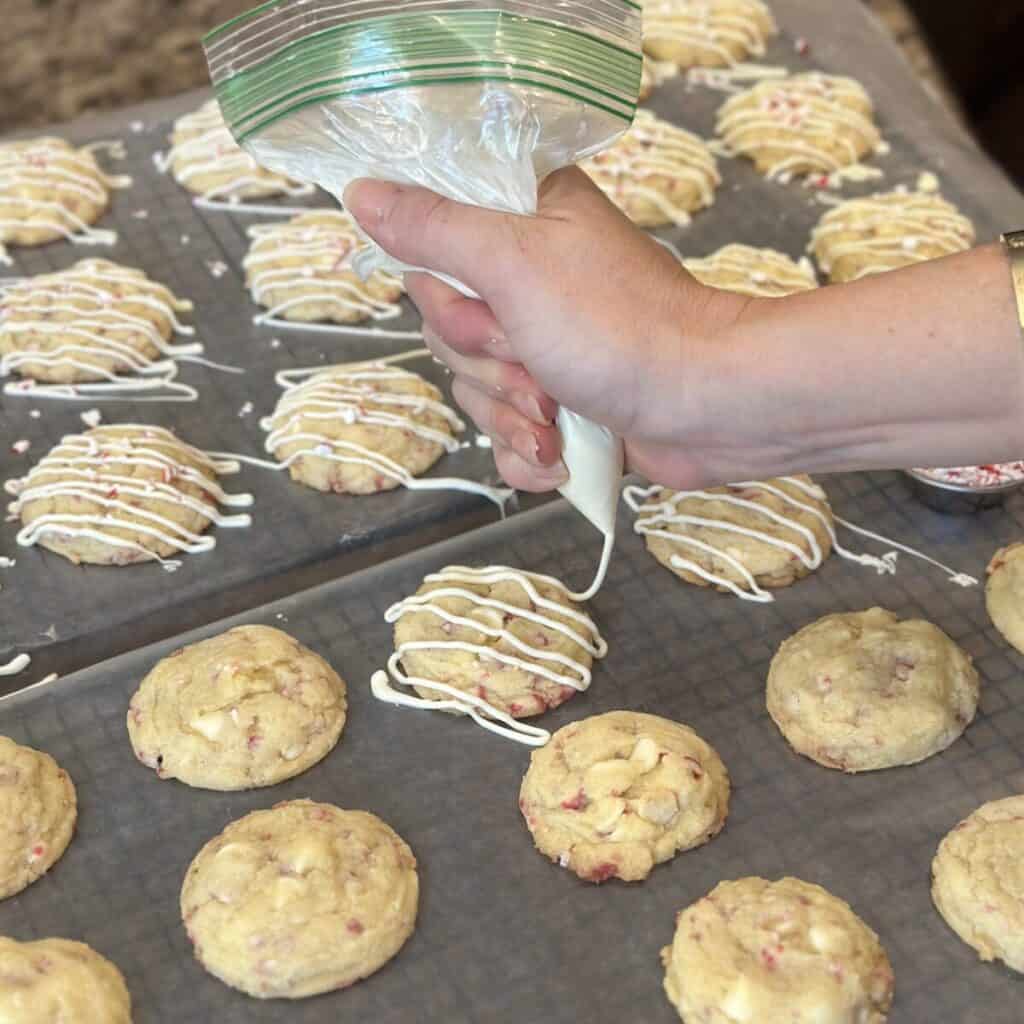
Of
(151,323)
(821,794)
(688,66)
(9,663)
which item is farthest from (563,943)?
(688,66)

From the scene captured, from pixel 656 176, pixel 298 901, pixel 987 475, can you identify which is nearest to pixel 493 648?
pixel 298 901

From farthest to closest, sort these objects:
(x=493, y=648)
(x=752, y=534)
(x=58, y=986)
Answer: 1. (x=752, y=534)
2. (x=493, y=648)
3. (x=58, y=986)

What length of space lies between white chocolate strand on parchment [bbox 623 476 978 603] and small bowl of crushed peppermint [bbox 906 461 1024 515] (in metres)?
0.10

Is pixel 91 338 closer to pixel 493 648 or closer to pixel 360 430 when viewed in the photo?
pixel 360 430

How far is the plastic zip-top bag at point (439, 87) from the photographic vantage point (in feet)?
5.53

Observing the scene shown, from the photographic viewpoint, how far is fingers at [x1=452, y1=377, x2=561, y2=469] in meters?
1.96

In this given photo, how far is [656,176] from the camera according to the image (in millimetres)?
2904

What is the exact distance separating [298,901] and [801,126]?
200 cm

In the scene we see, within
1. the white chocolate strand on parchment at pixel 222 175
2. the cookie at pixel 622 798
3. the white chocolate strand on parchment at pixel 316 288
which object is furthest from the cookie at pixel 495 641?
the white chocolate strand on parchment at pixel 222 175

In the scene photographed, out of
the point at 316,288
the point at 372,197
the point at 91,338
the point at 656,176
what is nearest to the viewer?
the point at 372,197

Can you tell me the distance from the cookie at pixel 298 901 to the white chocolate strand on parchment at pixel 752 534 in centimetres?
65

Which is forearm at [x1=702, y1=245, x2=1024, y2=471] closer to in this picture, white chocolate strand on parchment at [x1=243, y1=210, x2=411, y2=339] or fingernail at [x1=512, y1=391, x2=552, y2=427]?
fingernail at [x1=512, y1=391, x2=552, y2=427]

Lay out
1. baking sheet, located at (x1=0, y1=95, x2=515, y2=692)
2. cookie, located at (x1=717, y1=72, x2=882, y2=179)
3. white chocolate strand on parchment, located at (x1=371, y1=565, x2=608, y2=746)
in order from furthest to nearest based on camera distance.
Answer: cookie, located at (x1=717, y1=72, x2=882, y2=179), baking sheet, located at (x1=0, y1=95, x2=515, y2=692), white chocolate strand on parchment, located at (x1=371, y1=565, x2=608, y2=746)

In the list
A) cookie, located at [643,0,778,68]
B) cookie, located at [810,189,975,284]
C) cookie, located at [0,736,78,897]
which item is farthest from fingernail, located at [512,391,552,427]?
cookie, located at [643,0,778,68]
